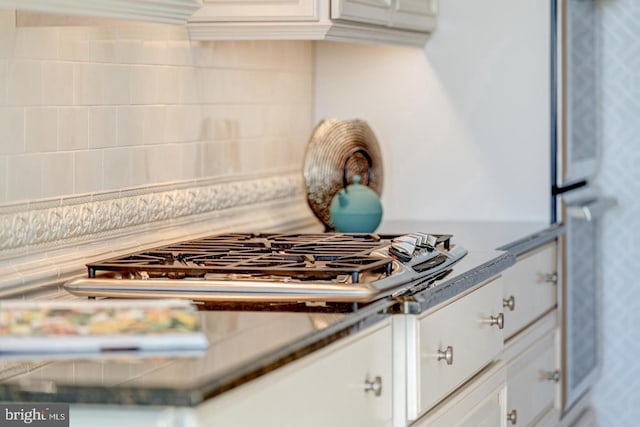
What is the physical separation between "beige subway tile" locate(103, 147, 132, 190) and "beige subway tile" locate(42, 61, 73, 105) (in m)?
0.19

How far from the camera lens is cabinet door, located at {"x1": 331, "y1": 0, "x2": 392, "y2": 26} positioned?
2.70 m

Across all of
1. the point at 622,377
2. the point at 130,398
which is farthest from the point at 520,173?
the point at 130,398

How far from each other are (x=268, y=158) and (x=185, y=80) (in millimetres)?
543

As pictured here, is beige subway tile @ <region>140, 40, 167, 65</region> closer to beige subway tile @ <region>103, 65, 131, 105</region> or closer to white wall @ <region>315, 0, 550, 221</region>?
beige subway tile @ <region>103, 65, 131, 105</region>

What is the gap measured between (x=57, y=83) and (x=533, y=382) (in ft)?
5.20

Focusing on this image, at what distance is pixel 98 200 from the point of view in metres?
2.34

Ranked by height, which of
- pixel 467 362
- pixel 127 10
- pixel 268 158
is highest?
pixel 127 10

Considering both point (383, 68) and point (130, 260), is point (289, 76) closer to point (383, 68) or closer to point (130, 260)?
point (383, 68)

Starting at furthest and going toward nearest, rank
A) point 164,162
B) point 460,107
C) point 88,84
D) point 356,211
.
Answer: point 460,107 < point 356,211 < point 164,162 < point 88,84

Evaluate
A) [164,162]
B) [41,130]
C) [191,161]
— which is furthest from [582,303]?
[41,130]

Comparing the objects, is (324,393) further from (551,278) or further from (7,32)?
(551,278)

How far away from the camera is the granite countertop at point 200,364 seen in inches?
49.7

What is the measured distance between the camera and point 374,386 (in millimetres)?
1828

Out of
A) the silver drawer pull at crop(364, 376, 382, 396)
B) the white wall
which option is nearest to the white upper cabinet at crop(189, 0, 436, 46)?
the white wall
